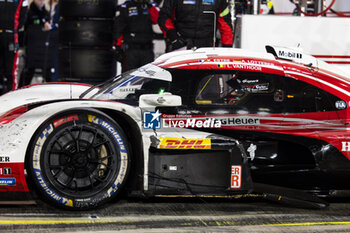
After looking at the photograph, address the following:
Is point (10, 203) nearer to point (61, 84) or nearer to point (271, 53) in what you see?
point (61, 84)

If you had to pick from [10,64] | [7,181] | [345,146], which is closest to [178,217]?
[7,181]

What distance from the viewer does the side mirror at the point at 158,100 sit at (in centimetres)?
514

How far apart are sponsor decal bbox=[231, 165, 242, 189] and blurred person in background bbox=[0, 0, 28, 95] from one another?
6663 millimetres

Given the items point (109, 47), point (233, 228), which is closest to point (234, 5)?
point (109, 47)

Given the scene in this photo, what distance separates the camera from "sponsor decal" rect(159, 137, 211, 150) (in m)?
5.12

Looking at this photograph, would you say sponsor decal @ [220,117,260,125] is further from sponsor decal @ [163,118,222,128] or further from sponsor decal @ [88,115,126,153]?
sponsor decal @ [88,115,126,153]

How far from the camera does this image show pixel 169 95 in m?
5.20

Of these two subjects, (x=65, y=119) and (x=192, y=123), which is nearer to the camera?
(x=65, y=119)

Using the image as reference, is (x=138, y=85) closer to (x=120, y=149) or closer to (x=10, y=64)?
(x=120, y=149)

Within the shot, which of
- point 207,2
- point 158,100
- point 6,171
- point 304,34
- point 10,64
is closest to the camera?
point 6,171

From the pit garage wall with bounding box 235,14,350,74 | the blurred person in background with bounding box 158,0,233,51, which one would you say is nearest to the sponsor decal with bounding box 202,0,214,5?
the blurred person in background with bounding box 158,0,233,51

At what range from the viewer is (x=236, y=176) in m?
5.21

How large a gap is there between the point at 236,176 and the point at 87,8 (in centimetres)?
693

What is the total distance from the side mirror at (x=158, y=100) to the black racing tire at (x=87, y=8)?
21.4 ft
